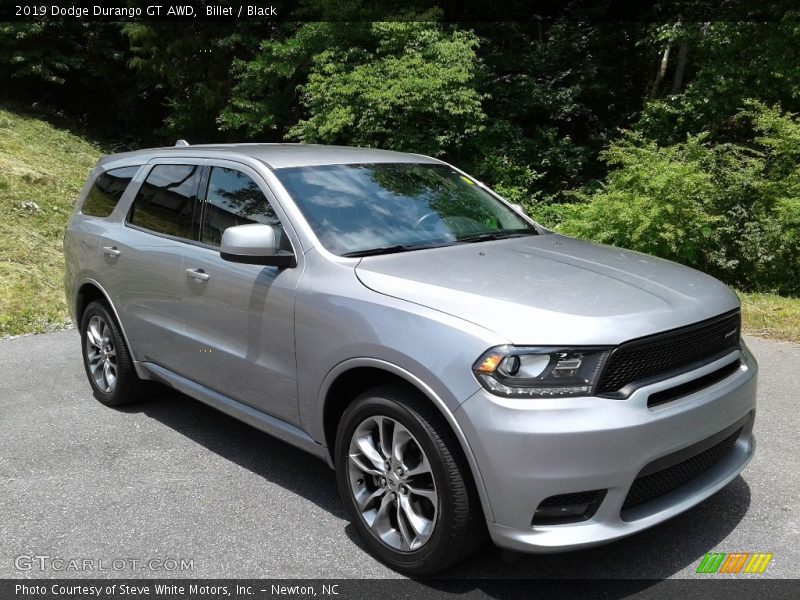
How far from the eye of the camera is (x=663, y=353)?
298cm

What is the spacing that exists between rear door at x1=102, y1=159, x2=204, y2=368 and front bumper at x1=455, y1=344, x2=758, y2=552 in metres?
2.34

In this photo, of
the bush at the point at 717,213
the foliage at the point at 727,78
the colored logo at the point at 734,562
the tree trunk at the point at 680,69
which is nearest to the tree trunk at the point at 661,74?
the tree trunk at the point at 680,69

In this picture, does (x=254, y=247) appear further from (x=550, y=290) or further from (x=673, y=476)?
(x=673, y=476)

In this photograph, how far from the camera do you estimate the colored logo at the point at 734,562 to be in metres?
3.16

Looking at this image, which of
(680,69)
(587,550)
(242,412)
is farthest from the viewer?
(680,69)

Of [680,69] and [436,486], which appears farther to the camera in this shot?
[680,69]

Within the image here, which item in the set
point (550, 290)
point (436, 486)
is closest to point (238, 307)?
point (436, 486)

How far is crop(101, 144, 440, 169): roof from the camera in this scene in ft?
14.0

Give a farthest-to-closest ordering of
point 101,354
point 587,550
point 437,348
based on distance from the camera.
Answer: point 101,354 < point 587,550 < point 437,348

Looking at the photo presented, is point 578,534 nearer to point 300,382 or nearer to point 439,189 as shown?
point 300,382

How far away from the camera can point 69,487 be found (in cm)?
416

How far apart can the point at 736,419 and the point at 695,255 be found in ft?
22.2

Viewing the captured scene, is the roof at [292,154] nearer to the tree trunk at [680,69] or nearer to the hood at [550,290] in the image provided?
the hood at [550,290]

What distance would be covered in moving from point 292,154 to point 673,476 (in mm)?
2706
